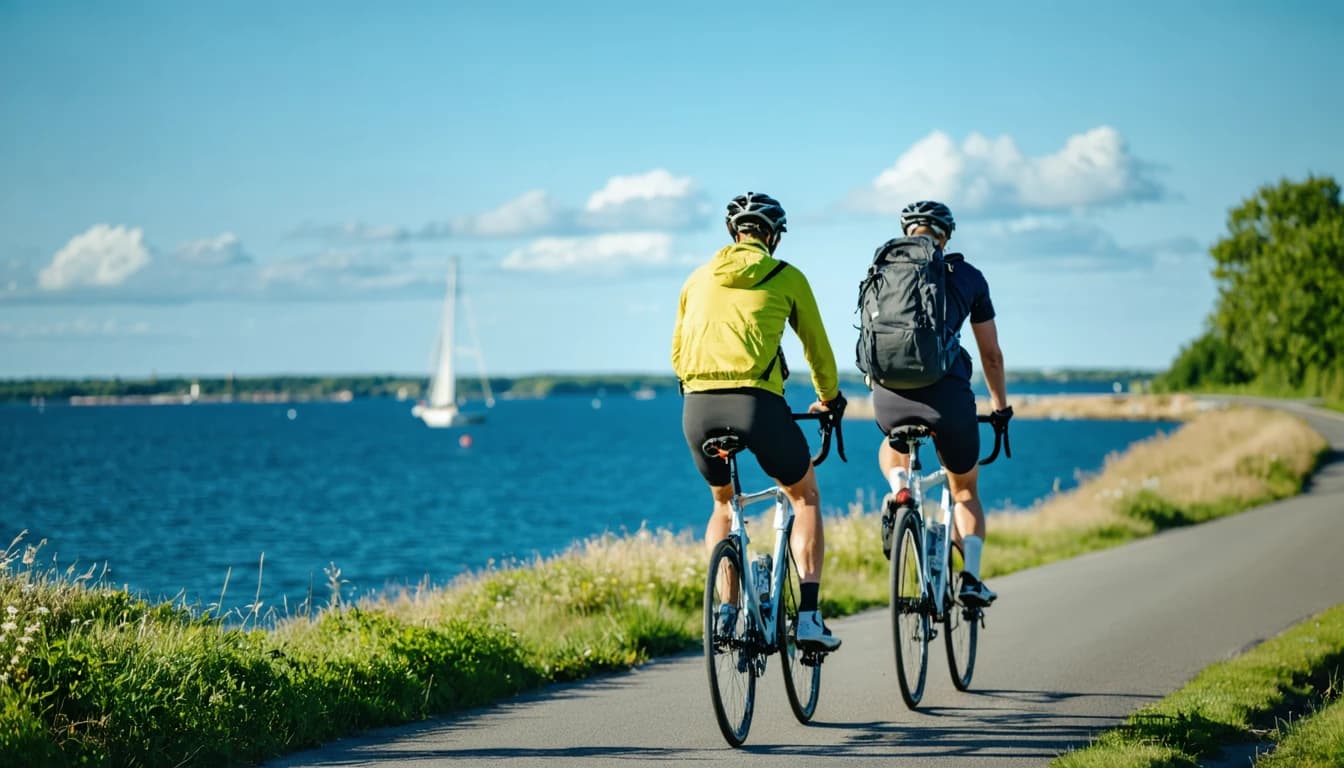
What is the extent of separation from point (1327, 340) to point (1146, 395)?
55269 millimetres

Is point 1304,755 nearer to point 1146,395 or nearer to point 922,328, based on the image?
point 922,328

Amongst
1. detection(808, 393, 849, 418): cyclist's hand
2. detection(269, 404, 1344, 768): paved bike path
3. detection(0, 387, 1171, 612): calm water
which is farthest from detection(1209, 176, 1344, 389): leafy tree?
detection(808, 393, 849, 418): cyclist's hand

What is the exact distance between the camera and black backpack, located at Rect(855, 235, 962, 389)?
686 centimetres

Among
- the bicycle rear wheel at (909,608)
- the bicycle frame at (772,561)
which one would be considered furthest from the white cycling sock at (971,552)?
the bicycle frame at (772,561)

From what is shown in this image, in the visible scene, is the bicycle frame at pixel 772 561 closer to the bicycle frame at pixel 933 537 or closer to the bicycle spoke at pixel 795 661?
the bicycle spoke at pixel 795 661

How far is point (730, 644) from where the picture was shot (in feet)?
20.1

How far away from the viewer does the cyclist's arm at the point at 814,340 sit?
6.18 m

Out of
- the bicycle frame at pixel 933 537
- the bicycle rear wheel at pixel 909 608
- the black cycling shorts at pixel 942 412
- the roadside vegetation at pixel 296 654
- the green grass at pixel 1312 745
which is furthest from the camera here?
the bicycle frame at pixel 933 537

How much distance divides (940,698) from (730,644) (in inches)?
79.3

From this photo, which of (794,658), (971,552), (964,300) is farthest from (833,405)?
(971,552)

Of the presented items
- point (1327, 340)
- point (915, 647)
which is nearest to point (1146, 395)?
point (1327, 340)

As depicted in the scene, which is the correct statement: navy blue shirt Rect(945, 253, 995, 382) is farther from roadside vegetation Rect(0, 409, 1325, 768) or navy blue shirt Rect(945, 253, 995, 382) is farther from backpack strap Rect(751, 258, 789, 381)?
roadside vegetation Rect(0, 409, 1325, 768)

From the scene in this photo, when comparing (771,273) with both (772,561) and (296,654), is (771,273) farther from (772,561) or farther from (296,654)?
(296,654)

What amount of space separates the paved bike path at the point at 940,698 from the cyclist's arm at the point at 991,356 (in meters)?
1.71
